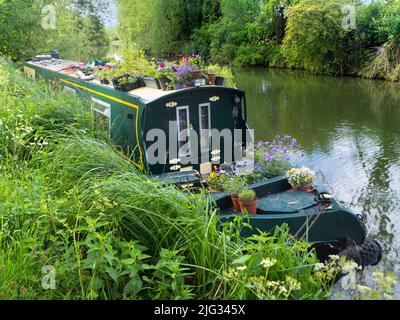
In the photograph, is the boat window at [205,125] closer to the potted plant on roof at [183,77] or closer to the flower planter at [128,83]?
the potted plant on roof at [183,77]

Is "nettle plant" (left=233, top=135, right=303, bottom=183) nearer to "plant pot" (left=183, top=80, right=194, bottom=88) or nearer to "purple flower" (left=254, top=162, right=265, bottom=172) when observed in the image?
"purple flower" (left=254, top=162, right=265, bottom=172)

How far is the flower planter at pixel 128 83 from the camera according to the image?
5.93 m

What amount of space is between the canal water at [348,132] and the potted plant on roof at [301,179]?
3.71ft

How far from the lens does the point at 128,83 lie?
5926 millimetres

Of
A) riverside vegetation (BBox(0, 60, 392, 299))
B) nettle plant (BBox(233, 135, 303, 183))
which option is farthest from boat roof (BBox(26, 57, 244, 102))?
riverside vegetation (BBox(0, 60, 392, 299))

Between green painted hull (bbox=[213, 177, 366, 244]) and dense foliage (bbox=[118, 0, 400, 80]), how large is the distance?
45.2 ft

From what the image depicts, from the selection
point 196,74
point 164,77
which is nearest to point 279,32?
point 196,74

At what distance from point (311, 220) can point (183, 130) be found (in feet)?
6.56

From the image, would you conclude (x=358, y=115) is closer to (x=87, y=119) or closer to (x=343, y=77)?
(x=343, y=77)

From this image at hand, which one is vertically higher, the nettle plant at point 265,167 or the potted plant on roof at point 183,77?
the potted plant on roof at point 183,77

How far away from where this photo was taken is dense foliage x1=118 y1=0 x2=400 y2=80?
18434 mm

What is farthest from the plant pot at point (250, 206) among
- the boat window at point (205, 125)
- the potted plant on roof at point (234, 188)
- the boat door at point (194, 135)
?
the boat window at point (205, 125)
